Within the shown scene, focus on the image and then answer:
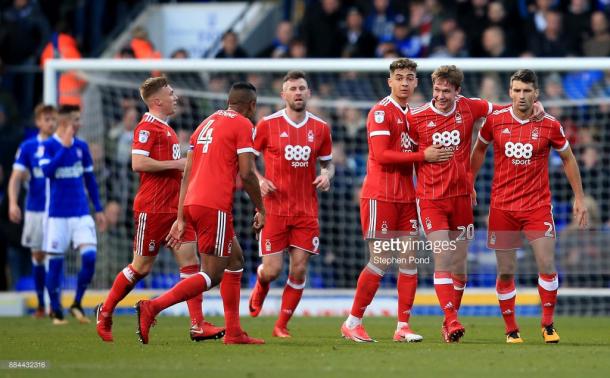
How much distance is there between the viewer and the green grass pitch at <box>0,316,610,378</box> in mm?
8094

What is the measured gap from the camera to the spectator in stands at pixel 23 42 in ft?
65.8

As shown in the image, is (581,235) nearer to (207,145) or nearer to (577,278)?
(577,278)

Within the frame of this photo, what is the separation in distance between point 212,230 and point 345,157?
665cm

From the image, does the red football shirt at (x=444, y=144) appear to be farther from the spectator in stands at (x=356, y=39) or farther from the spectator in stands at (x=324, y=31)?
the spectator in stands at (x=324, y=31)

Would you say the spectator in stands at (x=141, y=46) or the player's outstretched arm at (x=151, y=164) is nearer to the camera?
the player's outstretched arm at (x=151, y=164)

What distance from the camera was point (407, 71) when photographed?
1045 cm

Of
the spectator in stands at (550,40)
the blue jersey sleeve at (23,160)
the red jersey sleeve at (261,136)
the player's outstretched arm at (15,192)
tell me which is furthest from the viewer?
the spectator in stands at (550,40)

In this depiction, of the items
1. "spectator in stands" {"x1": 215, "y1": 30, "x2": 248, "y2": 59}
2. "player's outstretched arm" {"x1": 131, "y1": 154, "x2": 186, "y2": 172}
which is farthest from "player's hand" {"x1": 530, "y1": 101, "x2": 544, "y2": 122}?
"spectator in stands" {"x1": 215, "y1": 30, "x2": 248, "y2": 59}

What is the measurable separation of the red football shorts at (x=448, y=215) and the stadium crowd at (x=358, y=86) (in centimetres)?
526

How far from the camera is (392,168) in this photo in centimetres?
1052

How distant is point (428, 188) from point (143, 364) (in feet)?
10.1

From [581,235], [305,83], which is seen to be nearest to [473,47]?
[581,235]

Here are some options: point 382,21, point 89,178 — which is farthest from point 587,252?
point 89,178

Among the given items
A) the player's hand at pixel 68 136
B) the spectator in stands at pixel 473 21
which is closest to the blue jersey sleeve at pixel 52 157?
the player's hand at pixel 68 136
